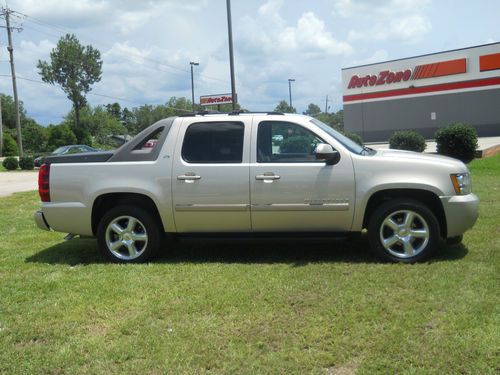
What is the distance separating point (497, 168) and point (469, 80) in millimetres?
22391

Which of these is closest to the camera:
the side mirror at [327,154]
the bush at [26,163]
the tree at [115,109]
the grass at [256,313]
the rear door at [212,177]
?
the grass at [256,313]

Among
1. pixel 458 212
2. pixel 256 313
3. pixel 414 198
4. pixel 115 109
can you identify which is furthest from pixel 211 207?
pixel 115 109

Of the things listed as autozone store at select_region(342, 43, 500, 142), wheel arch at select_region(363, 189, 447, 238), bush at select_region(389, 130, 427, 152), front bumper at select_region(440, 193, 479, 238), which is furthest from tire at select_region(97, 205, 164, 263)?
autozone store at select_region(342, 43, 500, 142)

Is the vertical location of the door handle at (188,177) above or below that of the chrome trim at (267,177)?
above

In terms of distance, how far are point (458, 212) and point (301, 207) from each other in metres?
1.66

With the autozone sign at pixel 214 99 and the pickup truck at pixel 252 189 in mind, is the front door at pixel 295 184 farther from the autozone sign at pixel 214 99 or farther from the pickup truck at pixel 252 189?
the autozone sign at pixel 214 99

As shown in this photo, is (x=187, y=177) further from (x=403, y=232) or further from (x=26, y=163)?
(x=26, y=163)

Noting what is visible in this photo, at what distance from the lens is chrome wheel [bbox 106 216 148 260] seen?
20.3ft

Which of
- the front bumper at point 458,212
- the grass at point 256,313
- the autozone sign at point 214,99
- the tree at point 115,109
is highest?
the tree at point 115,109

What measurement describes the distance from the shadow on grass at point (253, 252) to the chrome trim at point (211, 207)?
39 centimetres

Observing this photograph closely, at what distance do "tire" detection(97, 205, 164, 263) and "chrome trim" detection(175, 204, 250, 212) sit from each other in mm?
424

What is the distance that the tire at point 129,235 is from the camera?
6113 mm

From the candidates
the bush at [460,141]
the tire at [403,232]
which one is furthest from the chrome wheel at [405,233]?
the bush at [460,141]

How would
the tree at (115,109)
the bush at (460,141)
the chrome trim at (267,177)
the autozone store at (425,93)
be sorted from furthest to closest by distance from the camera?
the tree at (115,109)
the autozone store at (425,93)
the bush at (460,141)
the chrome trim at (267,177)
